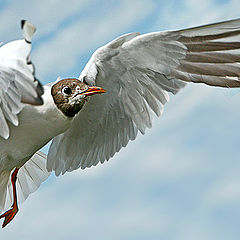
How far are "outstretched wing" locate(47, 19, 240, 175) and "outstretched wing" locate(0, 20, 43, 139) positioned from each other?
118cm

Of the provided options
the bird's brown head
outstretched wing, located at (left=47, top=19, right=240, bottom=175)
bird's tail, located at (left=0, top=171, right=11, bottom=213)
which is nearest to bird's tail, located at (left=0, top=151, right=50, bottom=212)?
bird's tail, located at (left=0, top=171, right=11, bottom=213)

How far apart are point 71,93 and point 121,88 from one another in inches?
21.4

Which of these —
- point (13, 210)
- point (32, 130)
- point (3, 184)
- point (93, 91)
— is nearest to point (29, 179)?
point (13, 210)

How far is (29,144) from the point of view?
5078 mm

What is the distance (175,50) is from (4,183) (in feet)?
6.17

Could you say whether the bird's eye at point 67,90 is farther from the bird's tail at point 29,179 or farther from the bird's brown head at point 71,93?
the bird's tail at point 29,179

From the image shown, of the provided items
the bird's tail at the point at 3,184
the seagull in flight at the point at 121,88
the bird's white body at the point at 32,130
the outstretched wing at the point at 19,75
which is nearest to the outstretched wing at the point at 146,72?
the seagull in flight at the point at 121,88

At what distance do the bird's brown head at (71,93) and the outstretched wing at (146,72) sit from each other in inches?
7.6

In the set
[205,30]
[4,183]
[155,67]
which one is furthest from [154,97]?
[4,183]

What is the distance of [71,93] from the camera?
4859 millimetres

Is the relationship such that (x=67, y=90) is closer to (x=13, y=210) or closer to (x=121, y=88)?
(x=121, y=88)

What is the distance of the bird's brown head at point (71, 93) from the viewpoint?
4848 mm

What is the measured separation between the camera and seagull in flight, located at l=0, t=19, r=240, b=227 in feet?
16.0

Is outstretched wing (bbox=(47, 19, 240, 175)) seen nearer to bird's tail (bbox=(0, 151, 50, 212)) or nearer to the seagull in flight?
the seagull in flight
